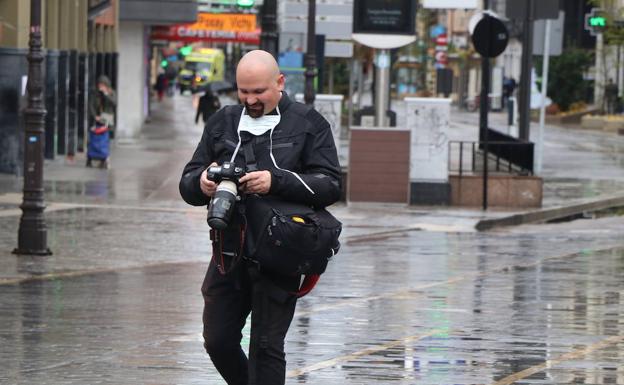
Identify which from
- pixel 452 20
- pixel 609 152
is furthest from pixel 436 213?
pixel 452 20

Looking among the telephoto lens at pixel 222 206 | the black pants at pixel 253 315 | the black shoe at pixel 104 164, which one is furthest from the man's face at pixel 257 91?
the black shoe at pixel 104 164

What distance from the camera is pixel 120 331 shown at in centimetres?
1155

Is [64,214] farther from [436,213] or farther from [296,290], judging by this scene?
[296,290]

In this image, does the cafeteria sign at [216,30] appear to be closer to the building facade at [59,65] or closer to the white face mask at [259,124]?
the building facade at [59,65]

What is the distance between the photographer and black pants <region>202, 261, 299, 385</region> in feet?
23.4

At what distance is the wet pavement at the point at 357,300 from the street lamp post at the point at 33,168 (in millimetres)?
213

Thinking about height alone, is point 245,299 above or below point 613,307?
above

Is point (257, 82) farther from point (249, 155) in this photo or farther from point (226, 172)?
point (226, 172)

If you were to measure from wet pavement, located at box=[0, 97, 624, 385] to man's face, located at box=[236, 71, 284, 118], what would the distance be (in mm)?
2815

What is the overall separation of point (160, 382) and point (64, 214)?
12.5 metres

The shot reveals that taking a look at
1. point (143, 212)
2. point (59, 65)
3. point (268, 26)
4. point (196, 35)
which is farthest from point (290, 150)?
point (196, 35)

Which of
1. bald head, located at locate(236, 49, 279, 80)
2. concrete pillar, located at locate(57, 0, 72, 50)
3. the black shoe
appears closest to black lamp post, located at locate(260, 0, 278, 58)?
the black shoe

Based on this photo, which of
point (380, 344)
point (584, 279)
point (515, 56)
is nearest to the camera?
point (380, 344)

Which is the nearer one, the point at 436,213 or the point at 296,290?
the point at 296,290
